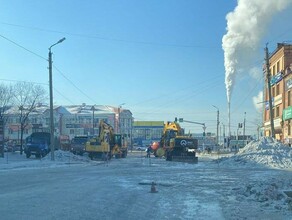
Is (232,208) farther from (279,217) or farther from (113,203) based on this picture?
(113,203)

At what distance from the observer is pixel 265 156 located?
40.0 metres

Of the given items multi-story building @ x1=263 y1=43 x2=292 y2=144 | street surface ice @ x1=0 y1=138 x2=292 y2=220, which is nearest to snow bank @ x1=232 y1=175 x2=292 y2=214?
street surface ice @ x1=0 y1=138 x2=292 y2=220

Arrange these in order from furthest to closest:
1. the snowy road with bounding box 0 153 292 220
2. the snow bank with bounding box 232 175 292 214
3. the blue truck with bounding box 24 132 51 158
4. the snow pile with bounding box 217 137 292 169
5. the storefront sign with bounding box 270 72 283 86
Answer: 1. the storefront sign with bounding box 270 72 283 86
2. the blue truck with bounding box 24 132 51 158
3. the snow pile with bounding box 217 137 292 169
4. the snow bank with bounding box 232 175 292 214
5. the snowy road with bounding box 0 153 292 220

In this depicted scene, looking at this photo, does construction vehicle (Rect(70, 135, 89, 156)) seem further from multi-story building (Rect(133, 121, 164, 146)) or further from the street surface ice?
multi-story building (Rect(133, 121, 164, 146))

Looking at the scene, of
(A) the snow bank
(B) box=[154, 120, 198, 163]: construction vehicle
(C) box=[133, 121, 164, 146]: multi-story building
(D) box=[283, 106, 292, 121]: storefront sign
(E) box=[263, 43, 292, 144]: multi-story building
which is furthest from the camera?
(C) box=[133, 121, 164, 146]: multi-story building

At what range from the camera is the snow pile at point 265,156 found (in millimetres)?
38031

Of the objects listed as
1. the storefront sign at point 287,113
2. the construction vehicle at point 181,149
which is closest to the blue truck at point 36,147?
→ the construction vehicle at point 181,149

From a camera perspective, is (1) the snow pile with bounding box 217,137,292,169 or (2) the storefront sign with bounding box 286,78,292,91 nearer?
(1) the snow pile with bounding box 217,137,292,169

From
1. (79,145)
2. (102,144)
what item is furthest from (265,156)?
(79,145)

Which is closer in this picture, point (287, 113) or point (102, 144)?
point (102, 144)

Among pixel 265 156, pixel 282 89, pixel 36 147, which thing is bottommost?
pixel 265 156

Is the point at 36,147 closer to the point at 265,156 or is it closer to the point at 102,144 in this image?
the point at 102,144

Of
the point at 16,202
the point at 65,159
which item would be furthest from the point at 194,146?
the point at 16,202

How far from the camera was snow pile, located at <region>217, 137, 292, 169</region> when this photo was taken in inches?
1497
